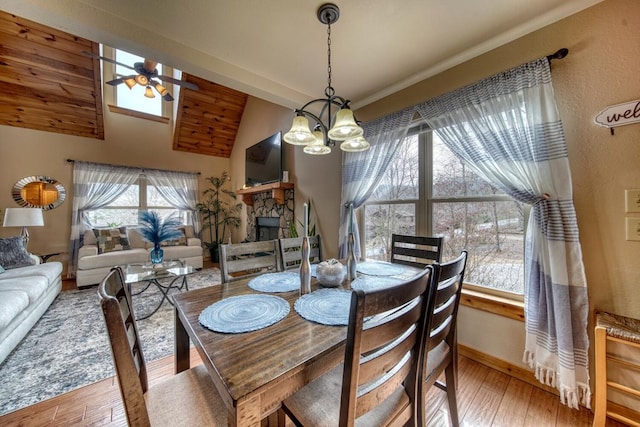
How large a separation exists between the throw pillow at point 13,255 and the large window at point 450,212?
164 inches

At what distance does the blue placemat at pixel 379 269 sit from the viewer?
64.1 inches

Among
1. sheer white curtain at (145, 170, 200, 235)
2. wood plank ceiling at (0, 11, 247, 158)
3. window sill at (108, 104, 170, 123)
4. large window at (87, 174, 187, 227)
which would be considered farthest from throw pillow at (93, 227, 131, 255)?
window sill at (108, 104, 170, 123)

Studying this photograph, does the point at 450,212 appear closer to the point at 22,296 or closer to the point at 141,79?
the point at 22,296

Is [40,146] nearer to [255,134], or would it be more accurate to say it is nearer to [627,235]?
[255,134]

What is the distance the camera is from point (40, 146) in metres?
3.94

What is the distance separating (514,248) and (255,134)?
4.50 metres

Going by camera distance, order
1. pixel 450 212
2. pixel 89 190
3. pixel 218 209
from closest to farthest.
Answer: pixel 450 212 < pixel 89 190 < pixel 218 209

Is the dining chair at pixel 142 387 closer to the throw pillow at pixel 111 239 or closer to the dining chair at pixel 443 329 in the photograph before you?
the dining chair at pixel 443 329

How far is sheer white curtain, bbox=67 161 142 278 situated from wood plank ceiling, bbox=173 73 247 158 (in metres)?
1.19

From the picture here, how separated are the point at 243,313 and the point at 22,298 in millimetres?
2345

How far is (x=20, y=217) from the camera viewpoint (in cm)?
312

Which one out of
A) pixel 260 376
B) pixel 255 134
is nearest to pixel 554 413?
pixel 260 376

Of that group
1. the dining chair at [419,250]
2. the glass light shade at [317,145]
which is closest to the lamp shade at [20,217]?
the glass light shade at [317,145]

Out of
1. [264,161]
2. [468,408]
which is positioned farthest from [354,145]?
[264,161]
